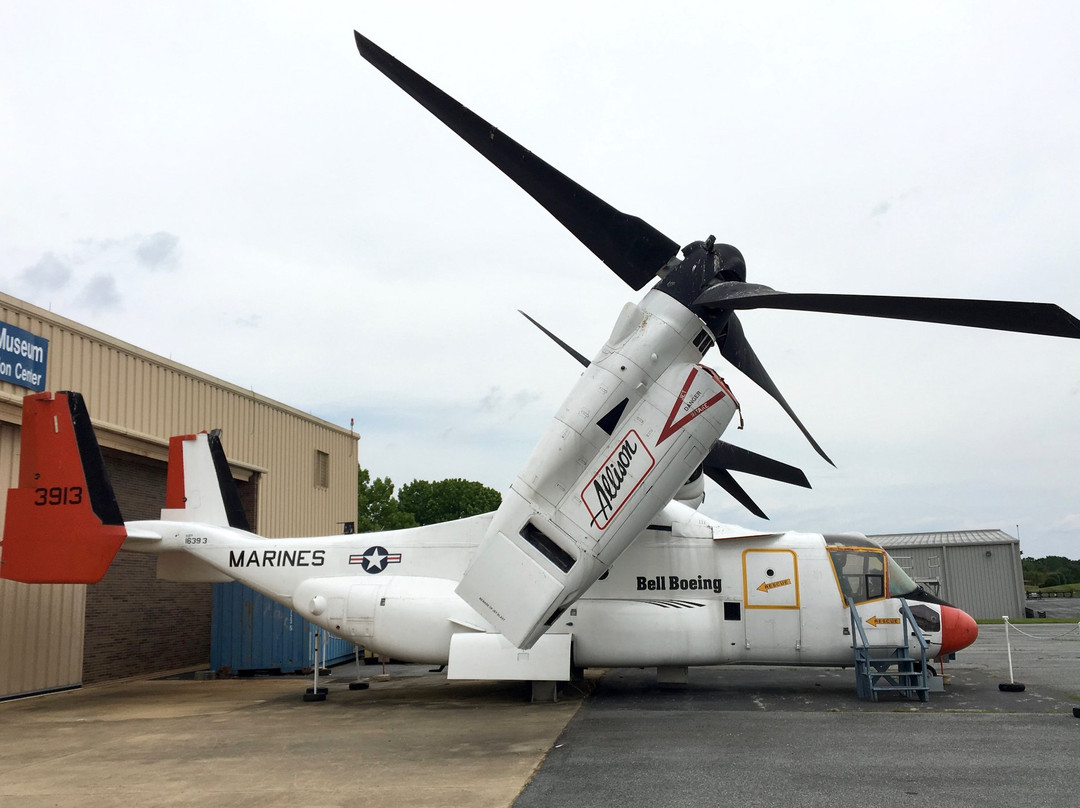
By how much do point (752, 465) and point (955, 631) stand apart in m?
3.97

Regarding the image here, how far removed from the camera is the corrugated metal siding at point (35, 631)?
1373 centimetres

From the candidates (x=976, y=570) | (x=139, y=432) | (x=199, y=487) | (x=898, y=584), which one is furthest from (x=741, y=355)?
(x=976, y=570)

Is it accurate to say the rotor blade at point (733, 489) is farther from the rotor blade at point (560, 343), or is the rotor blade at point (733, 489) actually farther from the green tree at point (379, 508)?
the green tree at point (379, 508)

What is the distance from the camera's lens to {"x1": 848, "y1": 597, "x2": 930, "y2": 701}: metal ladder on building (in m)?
11.7

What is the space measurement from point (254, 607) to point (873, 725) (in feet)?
42.4

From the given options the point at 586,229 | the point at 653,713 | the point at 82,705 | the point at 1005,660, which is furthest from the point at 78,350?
the point at 1005,660

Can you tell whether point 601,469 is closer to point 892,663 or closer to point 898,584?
point 892,663

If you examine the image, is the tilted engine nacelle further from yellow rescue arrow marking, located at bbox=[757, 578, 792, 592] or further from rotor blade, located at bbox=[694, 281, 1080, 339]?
yellow rescue arrow marking, located at bbox=[757, 578, 792, 592]

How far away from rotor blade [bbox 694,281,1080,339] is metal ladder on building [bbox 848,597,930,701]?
548 centimetres

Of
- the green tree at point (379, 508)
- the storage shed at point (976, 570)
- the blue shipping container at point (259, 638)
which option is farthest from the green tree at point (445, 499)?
the blue shipping container at point (259, 638)

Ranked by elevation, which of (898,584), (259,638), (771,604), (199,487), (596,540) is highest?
(199,487)

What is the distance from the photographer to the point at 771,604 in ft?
42.1

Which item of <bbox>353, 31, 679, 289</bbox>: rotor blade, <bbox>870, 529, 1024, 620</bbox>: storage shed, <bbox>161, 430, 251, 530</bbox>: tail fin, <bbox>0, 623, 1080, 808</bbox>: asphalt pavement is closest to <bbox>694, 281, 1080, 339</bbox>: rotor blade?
<bbox>353, 31, 679, 289</bbox>: rotor blade

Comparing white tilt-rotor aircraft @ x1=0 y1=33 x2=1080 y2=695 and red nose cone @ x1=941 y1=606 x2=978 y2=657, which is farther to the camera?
red nose cone @ x1=941 y1=606 x2=978 y2=657
